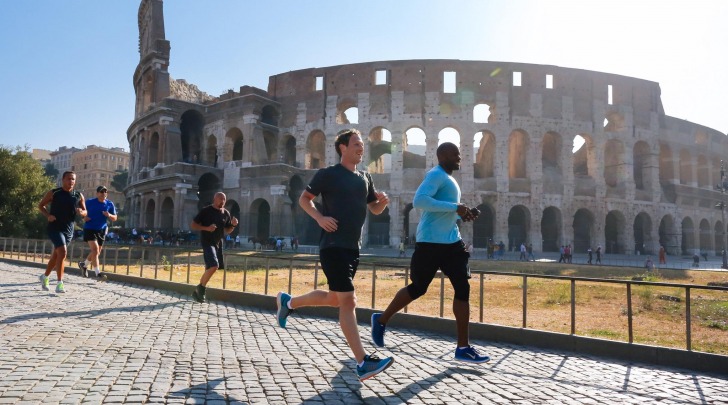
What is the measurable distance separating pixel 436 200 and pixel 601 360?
2.40m

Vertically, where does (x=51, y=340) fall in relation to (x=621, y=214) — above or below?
below

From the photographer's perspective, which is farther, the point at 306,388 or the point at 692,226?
the point at 692,226

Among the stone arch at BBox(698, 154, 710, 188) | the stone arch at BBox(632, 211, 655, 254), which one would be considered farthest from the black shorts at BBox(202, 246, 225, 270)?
the stone arch at BBox(698, 154, 710, 188)

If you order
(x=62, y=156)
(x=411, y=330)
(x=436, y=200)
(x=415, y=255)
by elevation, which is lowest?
(x=411, y=330)

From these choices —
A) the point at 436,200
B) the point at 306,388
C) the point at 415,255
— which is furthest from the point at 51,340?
the point at 436,200

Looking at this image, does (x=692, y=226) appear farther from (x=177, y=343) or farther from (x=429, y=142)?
(x=177, y=343)

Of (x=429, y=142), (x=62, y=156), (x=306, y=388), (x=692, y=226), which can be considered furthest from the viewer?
(x=62, y=156)

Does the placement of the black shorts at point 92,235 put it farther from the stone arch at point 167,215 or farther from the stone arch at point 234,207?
the stone arch at point 167,215

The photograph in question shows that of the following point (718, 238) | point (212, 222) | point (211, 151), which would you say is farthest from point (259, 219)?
point (718, 238)

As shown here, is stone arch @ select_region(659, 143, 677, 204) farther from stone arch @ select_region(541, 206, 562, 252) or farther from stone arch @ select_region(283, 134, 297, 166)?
stone arch @ select_region(283, 134, 297, 166)

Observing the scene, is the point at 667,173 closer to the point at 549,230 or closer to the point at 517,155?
the point at 549,230

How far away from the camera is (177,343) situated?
440 cm

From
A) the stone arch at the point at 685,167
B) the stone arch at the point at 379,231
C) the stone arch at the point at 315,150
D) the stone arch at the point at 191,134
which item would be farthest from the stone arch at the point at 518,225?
the stone arch at the point at 191,134

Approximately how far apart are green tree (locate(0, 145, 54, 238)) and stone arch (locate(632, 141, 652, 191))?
42.5 metres
